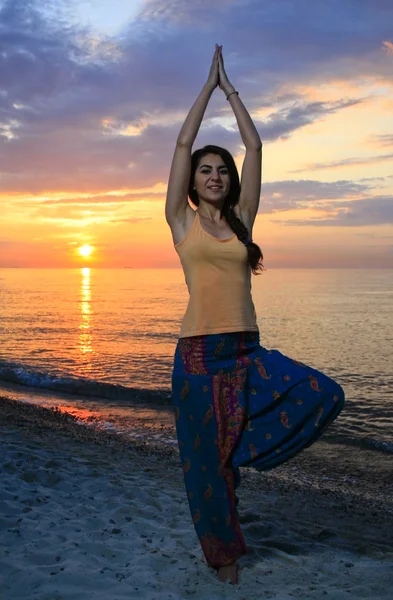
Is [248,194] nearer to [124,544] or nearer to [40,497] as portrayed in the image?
[124,544]

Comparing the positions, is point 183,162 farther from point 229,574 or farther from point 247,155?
point 229,574

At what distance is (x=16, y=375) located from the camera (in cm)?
1942

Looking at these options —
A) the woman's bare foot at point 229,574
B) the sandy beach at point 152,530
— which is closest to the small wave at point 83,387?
the sandy beach at point 152,530

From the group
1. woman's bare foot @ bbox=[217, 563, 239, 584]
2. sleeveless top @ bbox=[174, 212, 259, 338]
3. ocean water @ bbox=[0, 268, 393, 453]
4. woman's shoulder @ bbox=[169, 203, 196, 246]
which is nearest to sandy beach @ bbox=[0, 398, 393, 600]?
woman's bare foot @ bbox=[217, 563, 239, 584]

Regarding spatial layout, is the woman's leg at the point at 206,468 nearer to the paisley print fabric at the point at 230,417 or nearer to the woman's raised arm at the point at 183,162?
the paisley print fabric at the point at 230,417

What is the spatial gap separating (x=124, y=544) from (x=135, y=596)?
0.94 meters

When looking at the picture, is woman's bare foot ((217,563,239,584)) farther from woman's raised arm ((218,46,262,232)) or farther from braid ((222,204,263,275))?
woman's raised arm ((218,46,262,232))

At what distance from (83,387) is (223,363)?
1471cm

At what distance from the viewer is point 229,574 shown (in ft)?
13.5

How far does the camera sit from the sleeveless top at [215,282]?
3.81m

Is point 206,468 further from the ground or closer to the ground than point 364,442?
further from the ground

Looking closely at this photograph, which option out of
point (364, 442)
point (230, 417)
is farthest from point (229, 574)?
point (364, 442)

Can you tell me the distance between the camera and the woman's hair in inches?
153

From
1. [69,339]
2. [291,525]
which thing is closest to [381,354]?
[69,339]
